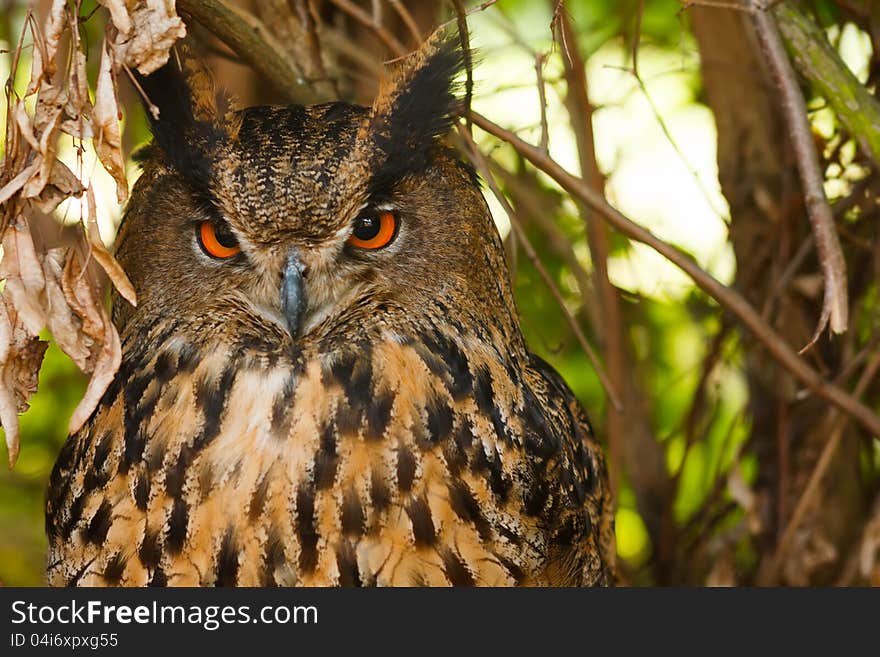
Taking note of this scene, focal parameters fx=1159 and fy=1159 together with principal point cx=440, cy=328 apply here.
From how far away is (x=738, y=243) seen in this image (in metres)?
2.53

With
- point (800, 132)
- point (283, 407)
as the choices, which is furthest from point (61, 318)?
point (800, 132)

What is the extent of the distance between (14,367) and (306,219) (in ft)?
1.45

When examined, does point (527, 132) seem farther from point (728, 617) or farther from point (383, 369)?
point (728, 617)

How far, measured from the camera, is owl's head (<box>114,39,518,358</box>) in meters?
1.65

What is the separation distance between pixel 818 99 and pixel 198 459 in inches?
59.9

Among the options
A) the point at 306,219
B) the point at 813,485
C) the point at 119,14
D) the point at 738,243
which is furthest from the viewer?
the point at 738,243

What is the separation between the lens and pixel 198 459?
68.0 inches

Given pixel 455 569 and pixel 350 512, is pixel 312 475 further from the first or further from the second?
pixel 455 569

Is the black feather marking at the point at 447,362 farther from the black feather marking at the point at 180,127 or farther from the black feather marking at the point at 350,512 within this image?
the black feather marking at the point at 180,127

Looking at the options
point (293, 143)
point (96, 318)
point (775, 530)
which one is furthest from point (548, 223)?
point (96, 318)

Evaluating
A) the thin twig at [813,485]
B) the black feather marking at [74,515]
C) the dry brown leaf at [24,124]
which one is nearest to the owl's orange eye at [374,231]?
the dry brown leaf at [24,124]

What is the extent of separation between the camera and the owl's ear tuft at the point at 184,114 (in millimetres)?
1686

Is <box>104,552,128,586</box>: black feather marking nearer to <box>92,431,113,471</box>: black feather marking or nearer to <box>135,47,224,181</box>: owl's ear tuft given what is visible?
<box>92,431,113,471</box>: black feather marking

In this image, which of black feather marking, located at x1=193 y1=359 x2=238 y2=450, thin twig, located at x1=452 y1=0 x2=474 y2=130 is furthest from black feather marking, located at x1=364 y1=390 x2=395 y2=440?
thin twig, located at x1=452 y1=0 x2=474 y2=130
